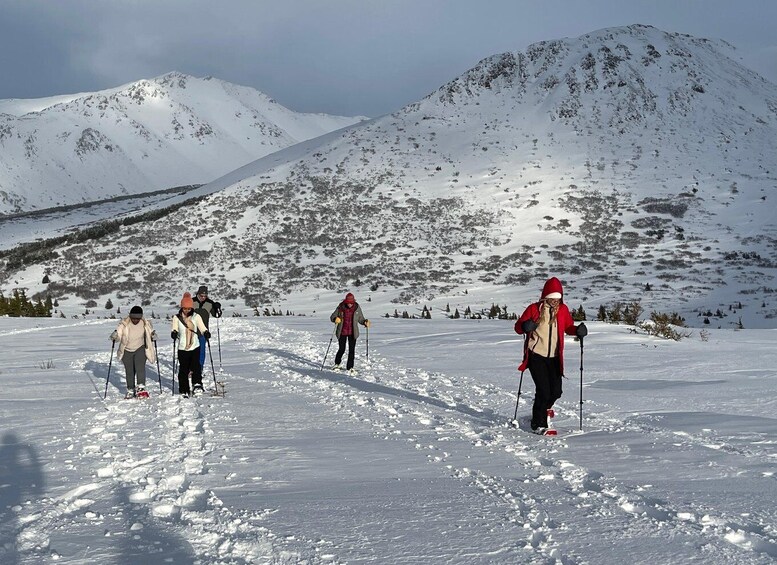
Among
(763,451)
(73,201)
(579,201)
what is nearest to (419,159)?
(579,201)

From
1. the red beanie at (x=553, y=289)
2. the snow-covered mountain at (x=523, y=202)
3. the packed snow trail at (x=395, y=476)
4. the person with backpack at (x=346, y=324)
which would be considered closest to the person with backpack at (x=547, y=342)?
the red beanie at (x=553, y=289)

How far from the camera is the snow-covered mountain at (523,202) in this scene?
38844 mm

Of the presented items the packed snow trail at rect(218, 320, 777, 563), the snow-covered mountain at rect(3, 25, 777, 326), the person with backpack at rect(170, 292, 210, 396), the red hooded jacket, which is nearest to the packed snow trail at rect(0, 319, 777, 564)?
the packed snow trail at rect(218, 320, 777, 563)

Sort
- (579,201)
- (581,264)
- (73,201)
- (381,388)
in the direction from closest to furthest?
(381,388), (581,264), (579,201), (73,201)

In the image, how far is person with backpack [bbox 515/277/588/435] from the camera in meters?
7.86

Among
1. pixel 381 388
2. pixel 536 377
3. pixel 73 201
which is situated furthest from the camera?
pixel 73 201

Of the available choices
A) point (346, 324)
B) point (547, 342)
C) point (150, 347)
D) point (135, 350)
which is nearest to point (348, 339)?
point (346, 324)

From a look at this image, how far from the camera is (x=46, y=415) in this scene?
29.6 feet

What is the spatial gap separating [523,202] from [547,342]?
4505 centimetres

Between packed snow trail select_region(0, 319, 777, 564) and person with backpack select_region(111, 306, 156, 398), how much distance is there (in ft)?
1.22

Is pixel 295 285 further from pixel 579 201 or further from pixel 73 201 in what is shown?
pixel 73 201

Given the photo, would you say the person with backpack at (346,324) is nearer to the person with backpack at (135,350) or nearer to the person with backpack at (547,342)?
the person with backpack at (135,350)

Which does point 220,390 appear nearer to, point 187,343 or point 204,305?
point 187,343

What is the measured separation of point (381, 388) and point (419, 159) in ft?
167
